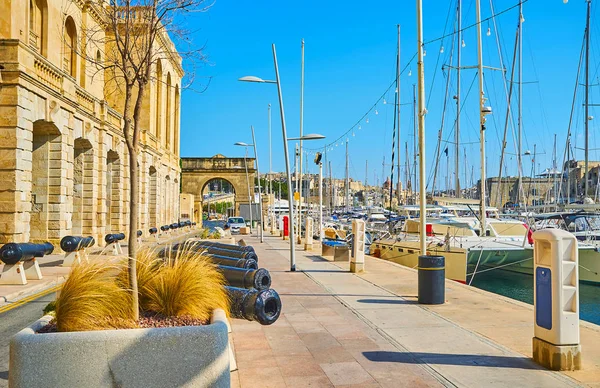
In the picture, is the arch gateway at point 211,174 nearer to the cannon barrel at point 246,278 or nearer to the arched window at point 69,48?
the arched window at point 69,48

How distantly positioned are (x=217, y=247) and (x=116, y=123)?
23.4 metres

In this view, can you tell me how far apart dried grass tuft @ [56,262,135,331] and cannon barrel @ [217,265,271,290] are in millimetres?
2822

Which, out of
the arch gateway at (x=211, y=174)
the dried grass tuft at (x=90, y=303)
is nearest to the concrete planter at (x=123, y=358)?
the dried grass tuft at (x=90, y=303)

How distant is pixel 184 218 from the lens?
2719 inches

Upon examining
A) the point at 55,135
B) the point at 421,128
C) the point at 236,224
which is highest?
the point at 55,135

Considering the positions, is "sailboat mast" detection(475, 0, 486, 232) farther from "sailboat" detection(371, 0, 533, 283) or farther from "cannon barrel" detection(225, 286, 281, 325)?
"cannon barrel" detection(225, 286, 281, 325)

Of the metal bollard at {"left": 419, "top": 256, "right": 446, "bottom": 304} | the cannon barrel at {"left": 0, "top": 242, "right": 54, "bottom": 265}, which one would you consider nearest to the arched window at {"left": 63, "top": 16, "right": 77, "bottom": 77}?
the cannon barrel at {"left": 0, "top": 242, "right": 54, "bottom": 265}

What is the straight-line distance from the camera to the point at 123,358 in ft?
15.6

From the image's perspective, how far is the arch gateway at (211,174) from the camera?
78.3 metres

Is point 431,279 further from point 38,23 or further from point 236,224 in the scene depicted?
point 236,224

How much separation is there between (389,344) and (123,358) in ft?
A: 15.5

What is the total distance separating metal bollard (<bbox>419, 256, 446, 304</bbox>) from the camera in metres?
11.9

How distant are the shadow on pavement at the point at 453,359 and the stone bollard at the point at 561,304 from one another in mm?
332

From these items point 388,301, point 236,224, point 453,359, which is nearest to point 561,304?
point 453,359
